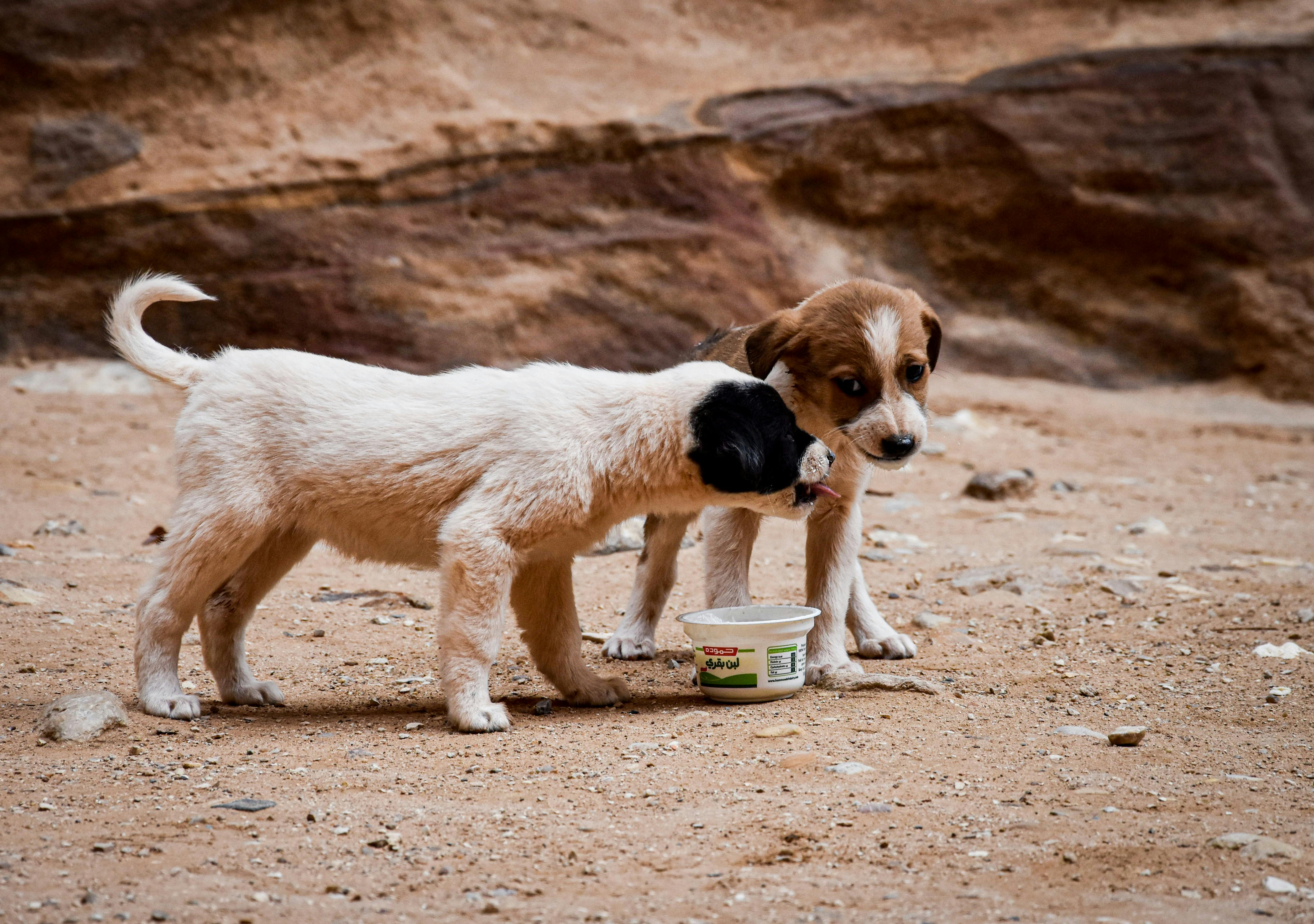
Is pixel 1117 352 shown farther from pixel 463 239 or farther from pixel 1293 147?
pixel 463 239

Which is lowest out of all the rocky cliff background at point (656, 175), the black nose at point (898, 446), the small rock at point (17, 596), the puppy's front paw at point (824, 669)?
the puppy's front paw at point (824, 669)

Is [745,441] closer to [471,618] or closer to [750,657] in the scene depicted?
[750,657]

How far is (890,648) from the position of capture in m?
5.21

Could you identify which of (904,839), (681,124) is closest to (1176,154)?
(681,124)

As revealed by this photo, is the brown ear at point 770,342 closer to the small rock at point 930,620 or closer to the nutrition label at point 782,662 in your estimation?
the nutrition label at point 782,662

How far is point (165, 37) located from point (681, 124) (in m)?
4.81

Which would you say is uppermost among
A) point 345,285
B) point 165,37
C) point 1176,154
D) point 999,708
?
point 165,37

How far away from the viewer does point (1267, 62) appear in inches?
512

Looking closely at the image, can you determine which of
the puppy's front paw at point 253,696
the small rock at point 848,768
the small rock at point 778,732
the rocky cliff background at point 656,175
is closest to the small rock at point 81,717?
the puppy's front paw at point 253,696

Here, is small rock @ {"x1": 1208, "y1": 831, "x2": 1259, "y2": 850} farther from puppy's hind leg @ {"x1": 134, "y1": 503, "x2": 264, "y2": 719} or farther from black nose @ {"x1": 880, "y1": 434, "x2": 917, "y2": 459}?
puppy's hind leg @ {"x1": 134, "y1": 503, "x2": 264, "y2": 719}

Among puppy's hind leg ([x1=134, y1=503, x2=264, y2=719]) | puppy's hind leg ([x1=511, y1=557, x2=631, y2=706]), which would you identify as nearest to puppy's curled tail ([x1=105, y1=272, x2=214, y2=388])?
puppy's hind leg ([x1=134, y1=503, x2=264, y2=719])

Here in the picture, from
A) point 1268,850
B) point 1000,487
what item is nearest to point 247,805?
point 1268,850

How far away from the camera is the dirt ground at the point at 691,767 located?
8.94 ft

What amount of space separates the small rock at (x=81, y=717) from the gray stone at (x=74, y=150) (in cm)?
801
